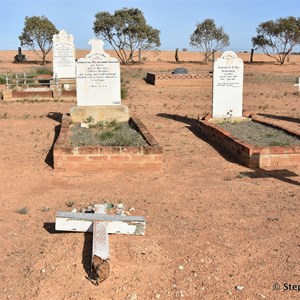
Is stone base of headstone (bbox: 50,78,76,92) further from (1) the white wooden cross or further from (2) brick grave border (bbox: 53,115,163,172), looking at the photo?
(1) the white wooden cross

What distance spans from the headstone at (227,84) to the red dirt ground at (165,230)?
6.67 feet

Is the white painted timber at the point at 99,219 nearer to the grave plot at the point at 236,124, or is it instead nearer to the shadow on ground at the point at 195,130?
the grave plot at the point at 236,124

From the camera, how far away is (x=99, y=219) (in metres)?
4.33

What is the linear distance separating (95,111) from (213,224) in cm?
648

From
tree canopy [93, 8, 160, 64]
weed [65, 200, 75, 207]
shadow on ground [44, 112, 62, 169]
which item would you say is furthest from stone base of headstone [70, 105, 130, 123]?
tree canopy [93, 8, 160, 64]

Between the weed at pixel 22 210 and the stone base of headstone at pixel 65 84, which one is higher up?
the stone base of headstone at pixel 65 84

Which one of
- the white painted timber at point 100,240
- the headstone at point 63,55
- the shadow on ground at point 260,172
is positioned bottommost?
the shadow on ground at point 260,172

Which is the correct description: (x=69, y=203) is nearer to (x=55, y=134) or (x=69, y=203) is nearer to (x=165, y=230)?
(x=165, y=230)

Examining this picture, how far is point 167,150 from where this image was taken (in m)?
8.98

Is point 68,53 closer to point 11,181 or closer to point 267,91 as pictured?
point 267,91

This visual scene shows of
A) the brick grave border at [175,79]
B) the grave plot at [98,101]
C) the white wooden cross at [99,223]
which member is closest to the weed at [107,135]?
the grave plot at [98,101]

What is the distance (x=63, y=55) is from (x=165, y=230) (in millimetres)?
16666

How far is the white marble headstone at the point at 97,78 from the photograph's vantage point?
10.5 m

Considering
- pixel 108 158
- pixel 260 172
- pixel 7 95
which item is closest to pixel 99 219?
pixel 108 158
